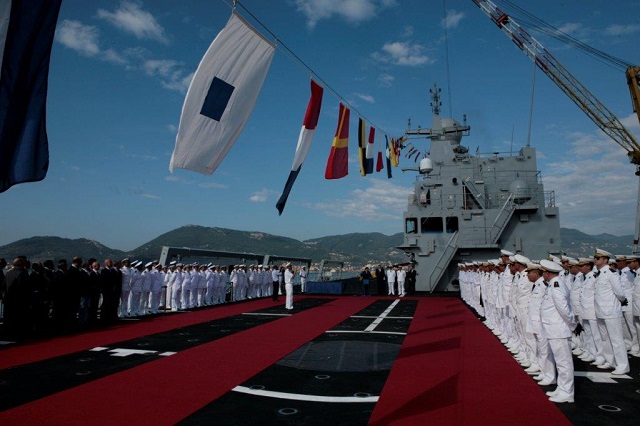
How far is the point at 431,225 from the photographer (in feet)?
77.9

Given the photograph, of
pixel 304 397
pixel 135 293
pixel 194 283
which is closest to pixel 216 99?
pixel 304 397

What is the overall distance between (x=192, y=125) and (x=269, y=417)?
4.40 meters

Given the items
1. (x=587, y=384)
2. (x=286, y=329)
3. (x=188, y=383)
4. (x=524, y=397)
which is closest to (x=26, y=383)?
(x=188, y=383)

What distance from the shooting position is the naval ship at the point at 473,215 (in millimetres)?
22031

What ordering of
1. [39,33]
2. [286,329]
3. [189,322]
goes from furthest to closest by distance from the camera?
[189,322]
[286,329]
[39,33]

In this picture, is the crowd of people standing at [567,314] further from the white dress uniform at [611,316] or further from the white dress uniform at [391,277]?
the white dress uniform at [391,277]

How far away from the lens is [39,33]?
4.42 metres

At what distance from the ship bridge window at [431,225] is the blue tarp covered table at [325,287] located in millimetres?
5962

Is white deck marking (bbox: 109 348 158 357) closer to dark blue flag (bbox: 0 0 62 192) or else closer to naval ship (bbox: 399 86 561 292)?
dark blue flag (bbox: 0 0 62 192)

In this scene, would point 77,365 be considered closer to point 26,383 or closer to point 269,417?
point 26,383

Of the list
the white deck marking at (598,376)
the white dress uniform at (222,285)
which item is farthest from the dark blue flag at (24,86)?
the white dress uniform at (222,285)

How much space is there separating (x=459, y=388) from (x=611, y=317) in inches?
130

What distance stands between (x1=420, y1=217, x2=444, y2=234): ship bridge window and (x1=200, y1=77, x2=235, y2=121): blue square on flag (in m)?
18.4

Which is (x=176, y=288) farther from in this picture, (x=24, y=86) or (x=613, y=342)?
(x=613, y=342)
